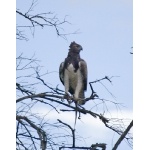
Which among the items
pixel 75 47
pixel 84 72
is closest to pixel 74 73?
pixel 84 72

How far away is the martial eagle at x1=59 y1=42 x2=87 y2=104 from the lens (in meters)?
4.07

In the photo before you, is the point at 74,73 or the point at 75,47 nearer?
the point at 75,47

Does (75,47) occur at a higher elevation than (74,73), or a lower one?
higher

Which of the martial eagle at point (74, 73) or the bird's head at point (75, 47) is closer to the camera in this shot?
the bird's head at point (75, 47)

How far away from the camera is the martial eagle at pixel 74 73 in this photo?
160 inches

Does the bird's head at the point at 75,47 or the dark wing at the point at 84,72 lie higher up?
the bird's head at the point at 75,47

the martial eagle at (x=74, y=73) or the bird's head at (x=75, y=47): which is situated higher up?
the bird's head at (x=75, y=47)

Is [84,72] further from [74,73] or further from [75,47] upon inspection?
[75,47]

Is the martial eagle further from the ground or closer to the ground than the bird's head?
closer to the ground

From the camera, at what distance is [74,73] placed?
4.19 meters
